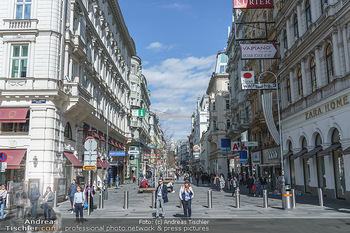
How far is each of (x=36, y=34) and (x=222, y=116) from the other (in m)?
55.1

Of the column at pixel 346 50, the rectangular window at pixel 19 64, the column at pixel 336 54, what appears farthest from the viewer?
the rectangular window at pixel 19 64

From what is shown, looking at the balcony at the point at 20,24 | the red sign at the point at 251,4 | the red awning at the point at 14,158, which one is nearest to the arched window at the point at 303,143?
the red sign at the point at 251,4

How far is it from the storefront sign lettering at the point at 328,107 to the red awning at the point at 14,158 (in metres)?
20.7

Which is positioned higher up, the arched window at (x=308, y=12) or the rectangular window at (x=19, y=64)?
the arched window at (x=308, y=12)

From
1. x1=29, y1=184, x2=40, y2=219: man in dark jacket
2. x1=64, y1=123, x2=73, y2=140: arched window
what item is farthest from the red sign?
x1=29, y1=184, x2=40, y2=219: man in dark jacket

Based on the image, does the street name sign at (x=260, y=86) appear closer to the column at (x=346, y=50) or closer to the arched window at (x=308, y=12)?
the arched window at (x=308, y=12)

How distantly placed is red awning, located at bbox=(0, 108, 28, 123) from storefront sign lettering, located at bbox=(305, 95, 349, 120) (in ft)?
67.0

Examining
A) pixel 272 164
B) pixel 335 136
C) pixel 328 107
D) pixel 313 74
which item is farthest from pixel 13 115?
pixel 272 164

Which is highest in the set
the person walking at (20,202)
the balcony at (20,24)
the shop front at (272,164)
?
the balcony at (20,24)

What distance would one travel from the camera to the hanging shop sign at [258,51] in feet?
88.4

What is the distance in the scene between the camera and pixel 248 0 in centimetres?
2959

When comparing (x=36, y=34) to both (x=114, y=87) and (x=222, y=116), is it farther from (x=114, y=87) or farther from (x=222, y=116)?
(x=222, y=116)

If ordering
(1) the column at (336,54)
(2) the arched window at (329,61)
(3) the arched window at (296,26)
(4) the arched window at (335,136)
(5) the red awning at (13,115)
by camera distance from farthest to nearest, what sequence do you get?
(3) the arched window at (296,26)
(5) the red awning at (13,115)
(2) the arched window at (329,61)
(4) the arched window at (335,136)
(1) the column at (336,54)

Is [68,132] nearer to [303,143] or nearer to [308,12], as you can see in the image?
[303,143]
